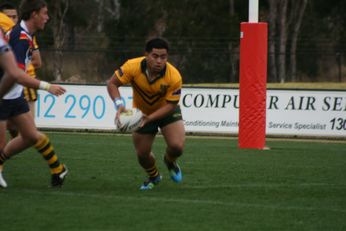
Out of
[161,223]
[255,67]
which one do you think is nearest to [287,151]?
[255,67]

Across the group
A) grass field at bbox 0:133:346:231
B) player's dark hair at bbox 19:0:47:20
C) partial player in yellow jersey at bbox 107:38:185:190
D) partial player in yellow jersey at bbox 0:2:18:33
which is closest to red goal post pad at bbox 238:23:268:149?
grass field at bbox 0:133:346:231

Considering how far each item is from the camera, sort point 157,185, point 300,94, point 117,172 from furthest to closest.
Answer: point 300,94 < point 117,172 < point 157,185

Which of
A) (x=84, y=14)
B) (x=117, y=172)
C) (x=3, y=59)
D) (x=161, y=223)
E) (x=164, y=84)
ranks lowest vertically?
(x=84, y=14)

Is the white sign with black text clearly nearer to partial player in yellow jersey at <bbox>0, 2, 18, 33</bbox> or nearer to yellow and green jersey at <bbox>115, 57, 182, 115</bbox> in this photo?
partial player in yellow jersey at <bbox>0, 2, 18, 33</bbox>

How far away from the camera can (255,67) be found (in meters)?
17.9

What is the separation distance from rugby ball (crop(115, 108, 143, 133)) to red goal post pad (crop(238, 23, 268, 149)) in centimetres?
809

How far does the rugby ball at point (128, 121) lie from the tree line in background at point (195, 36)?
67.8 feet

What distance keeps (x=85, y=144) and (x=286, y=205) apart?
29.1 ft

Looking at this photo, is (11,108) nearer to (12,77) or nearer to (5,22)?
(12,77)

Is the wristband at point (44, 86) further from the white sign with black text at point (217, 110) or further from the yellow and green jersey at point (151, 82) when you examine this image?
the white sign with black text at point (217, 110)

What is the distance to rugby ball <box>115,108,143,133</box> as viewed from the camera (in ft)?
32.6

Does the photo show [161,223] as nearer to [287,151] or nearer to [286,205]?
[286,205]

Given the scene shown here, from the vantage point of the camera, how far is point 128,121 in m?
9.95

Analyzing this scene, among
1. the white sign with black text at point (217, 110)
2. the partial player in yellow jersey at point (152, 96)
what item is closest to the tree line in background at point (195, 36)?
the white sign with black text at point (217, 110)
